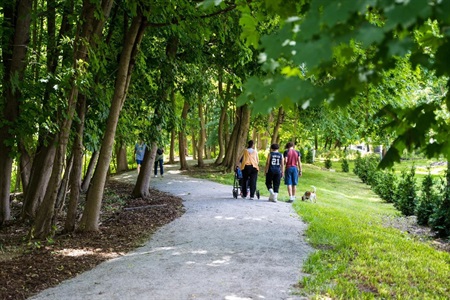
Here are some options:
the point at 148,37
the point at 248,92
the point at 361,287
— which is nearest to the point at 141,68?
the point at 148,37

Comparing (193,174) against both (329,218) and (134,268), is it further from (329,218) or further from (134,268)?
(134,268)

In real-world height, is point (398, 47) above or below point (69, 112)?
below

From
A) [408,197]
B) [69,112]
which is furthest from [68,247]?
[408,197]

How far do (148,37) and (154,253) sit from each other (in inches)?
254

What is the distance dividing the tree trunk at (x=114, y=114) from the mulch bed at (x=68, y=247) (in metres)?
0.42

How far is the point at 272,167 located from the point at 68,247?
251 inches

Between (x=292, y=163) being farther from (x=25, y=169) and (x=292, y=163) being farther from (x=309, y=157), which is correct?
Answer: (x=309, y=157)

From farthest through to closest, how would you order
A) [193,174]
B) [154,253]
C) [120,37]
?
[193,174] → [120,37] → [154,253]

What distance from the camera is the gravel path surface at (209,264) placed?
5.31 m

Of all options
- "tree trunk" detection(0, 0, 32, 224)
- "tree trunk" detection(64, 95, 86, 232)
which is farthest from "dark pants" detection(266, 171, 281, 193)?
"tree trunk" detection(0, 0, 32, 224)

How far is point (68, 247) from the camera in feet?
26.2

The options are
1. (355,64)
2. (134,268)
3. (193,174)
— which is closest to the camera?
(355,64)

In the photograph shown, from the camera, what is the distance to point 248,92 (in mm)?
2291

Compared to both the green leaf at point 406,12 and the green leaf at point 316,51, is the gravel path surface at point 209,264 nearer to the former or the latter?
the green leaf at point 316,51
